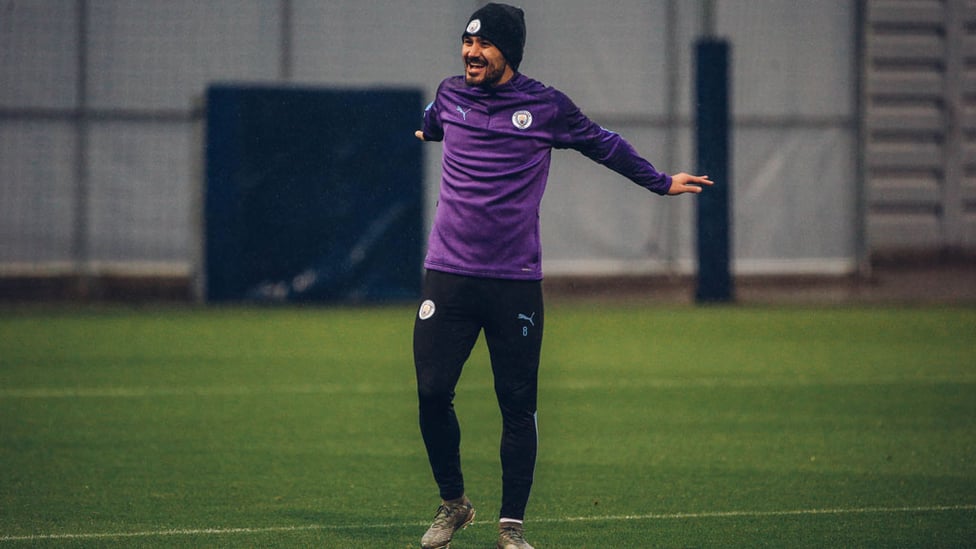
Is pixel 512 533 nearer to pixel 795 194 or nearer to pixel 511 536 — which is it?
pixel 511 536

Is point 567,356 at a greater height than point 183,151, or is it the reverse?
point 183,151

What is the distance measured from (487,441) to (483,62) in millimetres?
3429

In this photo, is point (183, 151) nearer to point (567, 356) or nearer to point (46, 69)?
point (46, 69)

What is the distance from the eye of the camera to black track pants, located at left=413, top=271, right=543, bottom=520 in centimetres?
548

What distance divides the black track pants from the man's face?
672 millimetres

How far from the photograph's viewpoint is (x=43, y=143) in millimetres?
22000

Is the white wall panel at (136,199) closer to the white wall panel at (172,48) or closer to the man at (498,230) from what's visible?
the white wall panel at (172,48)

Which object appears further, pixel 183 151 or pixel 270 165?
pixel 183 151

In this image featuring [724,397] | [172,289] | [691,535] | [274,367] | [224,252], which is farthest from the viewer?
[172,289]

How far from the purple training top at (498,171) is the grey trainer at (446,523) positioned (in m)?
0.87

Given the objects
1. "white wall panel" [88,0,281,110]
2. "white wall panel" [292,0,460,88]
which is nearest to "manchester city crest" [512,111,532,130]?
"white wall panel" [88,0,281,110]

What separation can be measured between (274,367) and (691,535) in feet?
22.6

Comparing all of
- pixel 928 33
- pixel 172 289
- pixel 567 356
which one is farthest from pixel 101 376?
pixel 928 33

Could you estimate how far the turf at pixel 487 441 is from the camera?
242 inches
